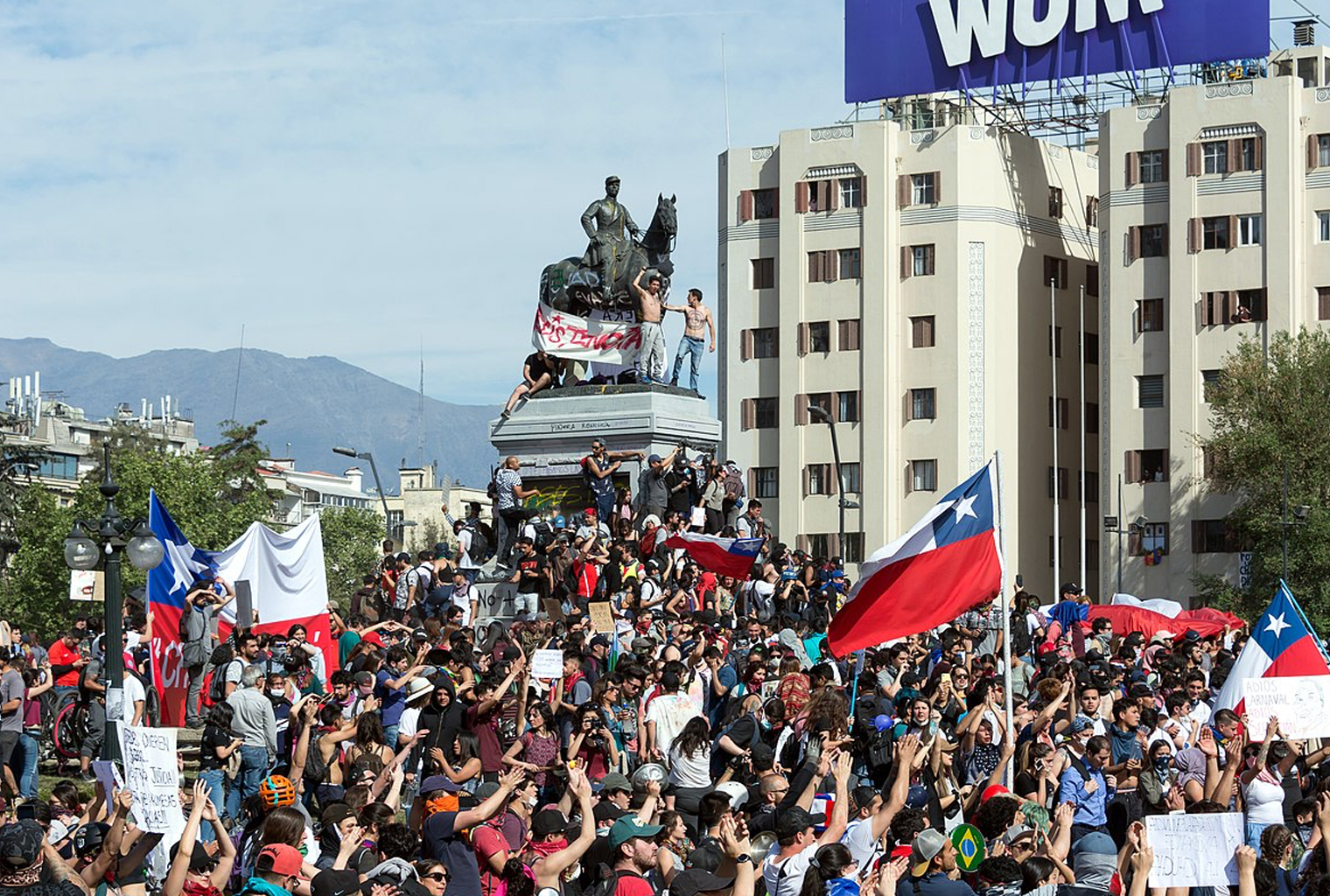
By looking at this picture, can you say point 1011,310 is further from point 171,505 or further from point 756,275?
point 171,505

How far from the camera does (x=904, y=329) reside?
234ft

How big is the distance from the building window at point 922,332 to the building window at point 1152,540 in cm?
875

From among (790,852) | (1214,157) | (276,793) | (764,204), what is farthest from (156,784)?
(764,204)

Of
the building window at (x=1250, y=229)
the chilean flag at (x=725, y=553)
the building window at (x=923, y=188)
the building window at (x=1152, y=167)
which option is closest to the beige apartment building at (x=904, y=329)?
the building window at (x=923, y=188)

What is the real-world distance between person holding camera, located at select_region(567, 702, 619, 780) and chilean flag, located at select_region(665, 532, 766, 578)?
1065 centimetres

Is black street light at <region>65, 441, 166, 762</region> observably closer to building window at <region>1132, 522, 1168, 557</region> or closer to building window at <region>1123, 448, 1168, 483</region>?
building window at <region>1132, 522, 1168, 557</region>

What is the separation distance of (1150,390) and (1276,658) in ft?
171

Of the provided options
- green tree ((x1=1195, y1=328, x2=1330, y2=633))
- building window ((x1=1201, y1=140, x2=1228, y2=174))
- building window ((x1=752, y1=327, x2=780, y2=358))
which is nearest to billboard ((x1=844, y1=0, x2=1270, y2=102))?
building window ((x1=1201, y1=140, x2=1228, y2=174))

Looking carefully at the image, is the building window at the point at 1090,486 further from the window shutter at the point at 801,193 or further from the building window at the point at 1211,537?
the window shutter at the point at 801,193

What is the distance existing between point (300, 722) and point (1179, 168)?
53340mm

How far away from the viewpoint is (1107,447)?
6938 cm

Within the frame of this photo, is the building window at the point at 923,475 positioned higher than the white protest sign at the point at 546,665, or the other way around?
the building window at the point at 923,475

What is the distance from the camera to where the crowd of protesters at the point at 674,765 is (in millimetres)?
11930

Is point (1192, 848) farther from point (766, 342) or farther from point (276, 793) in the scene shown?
point (766, 342)
